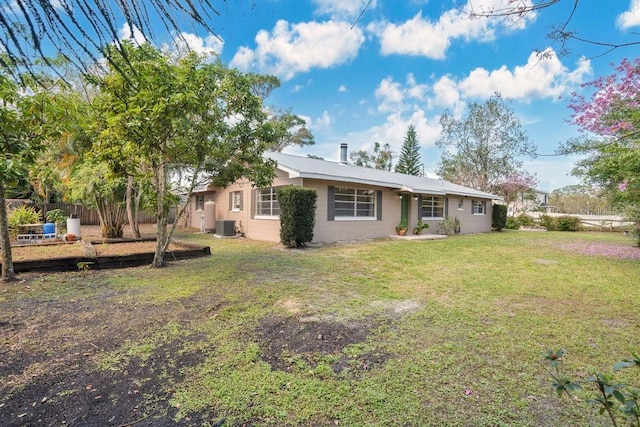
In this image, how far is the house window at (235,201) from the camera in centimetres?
1430

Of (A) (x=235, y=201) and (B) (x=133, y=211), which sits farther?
(A) (x=235, y=201)

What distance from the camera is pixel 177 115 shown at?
5738 mm

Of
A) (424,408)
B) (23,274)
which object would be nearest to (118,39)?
(424,408)

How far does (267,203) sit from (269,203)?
0.16m

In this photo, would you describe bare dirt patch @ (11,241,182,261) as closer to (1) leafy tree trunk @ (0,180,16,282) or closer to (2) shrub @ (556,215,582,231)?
(1) leafy tree trunk @ (0,180,16,282)

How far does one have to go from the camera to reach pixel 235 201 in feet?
48.4

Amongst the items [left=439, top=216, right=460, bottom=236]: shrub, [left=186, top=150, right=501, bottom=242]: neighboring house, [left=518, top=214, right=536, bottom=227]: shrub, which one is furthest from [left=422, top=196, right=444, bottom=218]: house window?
[left=518, top=214, right=536, bottom=227]: shrub

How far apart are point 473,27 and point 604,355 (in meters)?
3.21

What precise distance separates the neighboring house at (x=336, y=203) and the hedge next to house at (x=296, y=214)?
83 cm

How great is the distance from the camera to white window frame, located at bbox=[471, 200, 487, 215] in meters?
19.5

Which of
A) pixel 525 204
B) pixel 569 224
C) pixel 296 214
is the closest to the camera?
pixel 296 214

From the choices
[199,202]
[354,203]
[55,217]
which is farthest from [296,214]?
[199,202]

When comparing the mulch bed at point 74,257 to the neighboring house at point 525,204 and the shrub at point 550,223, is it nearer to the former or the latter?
the shrub at point 550,223

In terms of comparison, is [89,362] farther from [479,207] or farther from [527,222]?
[527,222]
